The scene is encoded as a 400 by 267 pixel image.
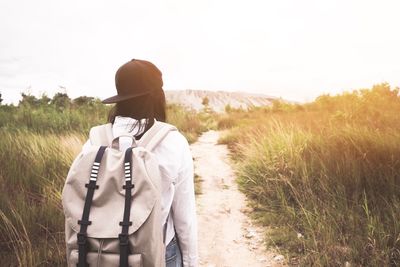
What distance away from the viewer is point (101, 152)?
152cm

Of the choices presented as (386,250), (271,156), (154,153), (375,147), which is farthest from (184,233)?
(271,156)

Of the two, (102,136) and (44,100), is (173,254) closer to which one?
(102,136)

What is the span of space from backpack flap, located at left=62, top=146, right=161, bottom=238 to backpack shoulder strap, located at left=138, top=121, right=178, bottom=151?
0.23ft

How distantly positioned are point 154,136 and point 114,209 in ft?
1.26

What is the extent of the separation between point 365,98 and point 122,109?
24.7 feet

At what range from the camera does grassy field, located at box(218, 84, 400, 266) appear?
3.07m

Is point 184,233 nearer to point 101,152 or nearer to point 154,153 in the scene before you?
point 154,153

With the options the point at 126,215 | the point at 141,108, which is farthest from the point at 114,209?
the point at 141,108

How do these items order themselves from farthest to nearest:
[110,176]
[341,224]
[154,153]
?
[341,224]
[154,153]
[110,176]

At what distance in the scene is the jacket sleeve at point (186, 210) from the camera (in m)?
1.71

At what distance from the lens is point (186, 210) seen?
5.85 ft

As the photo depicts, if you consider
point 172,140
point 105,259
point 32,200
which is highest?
point 172,140

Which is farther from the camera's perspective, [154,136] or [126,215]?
[154,136]

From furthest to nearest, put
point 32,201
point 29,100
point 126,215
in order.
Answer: point 29,100 < point 32,201 < point 126,215
